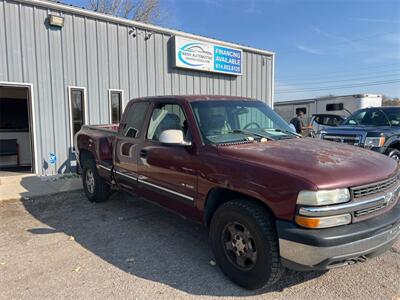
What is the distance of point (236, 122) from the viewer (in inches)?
161

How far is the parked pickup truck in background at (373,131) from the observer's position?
24.1 ft

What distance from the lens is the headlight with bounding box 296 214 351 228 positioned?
2.65 meters

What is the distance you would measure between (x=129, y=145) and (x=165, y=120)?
2.64 ft

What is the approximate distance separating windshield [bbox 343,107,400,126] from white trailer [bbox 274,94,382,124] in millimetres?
7566

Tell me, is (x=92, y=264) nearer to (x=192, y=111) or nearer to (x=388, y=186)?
(x=192, y=111)

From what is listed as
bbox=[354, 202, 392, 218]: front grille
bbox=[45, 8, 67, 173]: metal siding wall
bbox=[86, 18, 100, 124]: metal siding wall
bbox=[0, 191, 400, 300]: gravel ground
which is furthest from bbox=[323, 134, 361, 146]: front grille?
bbox=[45, 8, 67, 173]: metal siding wall

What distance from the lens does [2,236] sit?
15.3 feet

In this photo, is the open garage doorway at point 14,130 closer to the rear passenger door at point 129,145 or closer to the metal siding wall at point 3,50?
the metal siding wall at point 3,50

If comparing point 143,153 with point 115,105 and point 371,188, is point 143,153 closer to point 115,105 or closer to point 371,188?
point 371,188

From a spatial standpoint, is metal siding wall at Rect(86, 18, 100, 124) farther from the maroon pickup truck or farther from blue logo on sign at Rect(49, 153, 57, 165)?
the maroon pickup truck

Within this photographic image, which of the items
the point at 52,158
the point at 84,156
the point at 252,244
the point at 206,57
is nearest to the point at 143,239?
the point at 252,244

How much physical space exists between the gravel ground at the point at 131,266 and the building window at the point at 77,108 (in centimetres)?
399

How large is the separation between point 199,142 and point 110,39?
710cm

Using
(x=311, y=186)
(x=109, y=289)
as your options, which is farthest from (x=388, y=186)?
(x=109, y=289)
